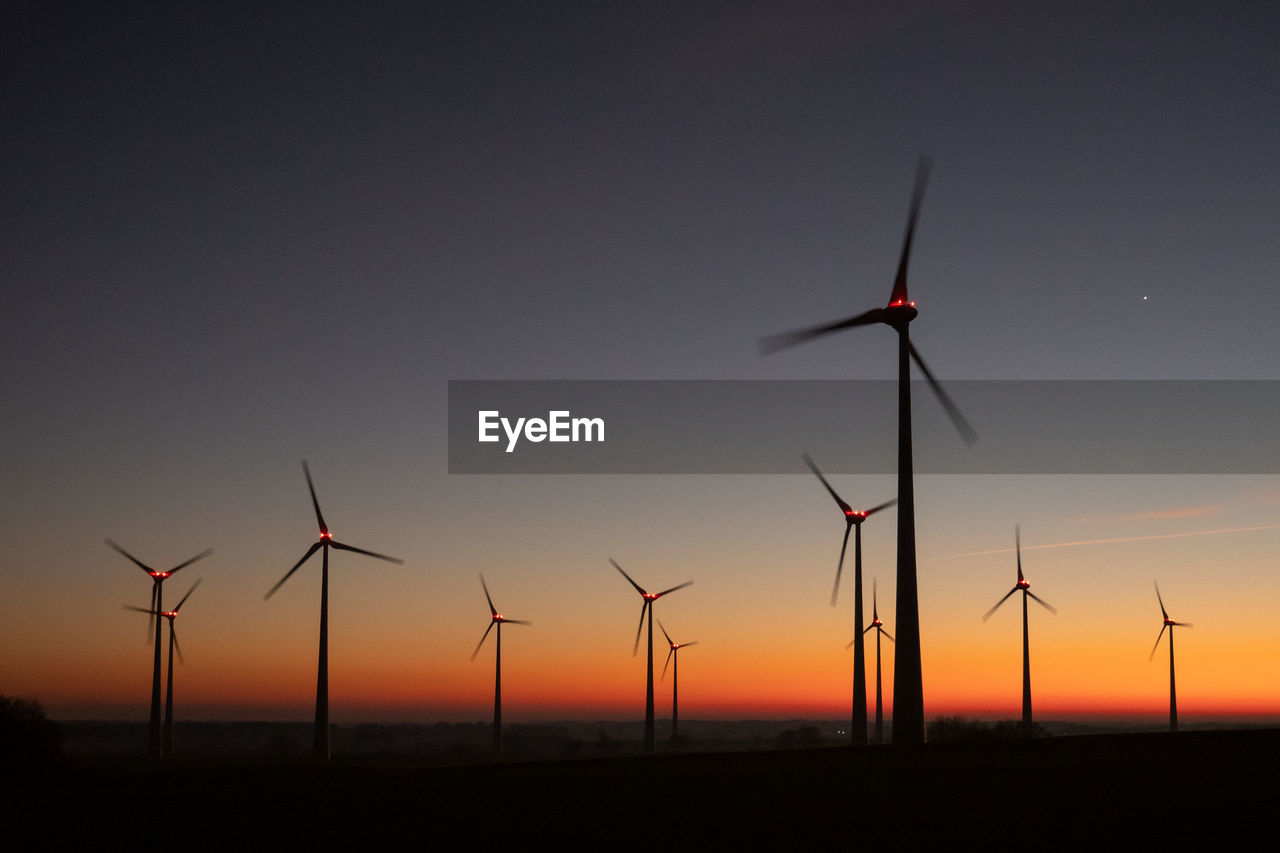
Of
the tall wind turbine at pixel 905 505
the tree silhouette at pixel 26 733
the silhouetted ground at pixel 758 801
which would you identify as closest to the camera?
the silhouetted ground at pixel 758 801

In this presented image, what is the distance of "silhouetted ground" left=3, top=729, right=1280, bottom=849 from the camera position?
89.9ft

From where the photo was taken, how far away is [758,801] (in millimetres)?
32562

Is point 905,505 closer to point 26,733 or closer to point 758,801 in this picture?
point 758,801

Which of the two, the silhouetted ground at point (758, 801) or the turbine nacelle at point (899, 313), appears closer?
the silhouetted ground at point (758, 801)

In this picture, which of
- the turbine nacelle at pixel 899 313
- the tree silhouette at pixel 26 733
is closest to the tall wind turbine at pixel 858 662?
the turbine nacelle at pixel 899 313

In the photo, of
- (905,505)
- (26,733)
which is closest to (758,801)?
(905,505)

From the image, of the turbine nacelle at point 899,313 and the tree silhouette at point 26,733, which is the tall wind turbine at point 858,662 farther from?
the tree silhouette at point 26,733

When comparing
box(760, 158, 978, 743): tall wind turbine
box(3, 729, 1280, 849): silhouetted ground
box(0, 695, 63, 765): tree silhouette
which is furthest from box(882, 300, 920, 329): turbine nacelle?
box(0, 695, 63, 765): tree silhouette

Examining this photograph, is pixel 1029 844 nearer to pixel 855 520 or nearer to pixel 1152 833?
pixel 1152 833

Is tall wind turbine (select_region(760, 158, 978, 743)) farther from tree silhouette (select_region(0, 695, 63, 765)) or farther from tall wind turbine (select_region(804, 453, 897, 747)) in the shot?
tree silhouette (select_region(0, 695, 63, 765))

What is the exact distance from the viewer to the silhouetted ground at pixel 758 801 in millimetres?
27391

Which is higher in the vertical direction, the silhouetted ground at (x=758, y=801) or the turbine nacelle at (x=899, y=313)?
the turbine nacelle at (x=899, y=313)

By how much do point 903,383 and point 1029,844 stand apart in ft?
106

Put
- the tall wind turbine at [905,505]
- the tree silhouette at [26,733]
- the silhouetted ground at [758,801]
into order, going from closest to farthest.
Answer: the silhouetted ground at [758,801]
the tall wind turbine at [905,505]
the tree silhouette at [26,733]
